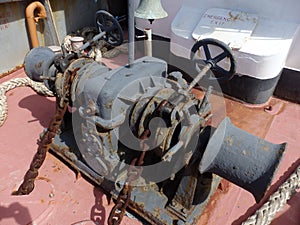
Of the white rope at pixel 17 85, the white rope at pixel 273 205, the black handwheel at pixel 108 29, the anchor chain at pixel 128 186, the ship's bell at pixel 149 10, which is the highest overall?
the ship's bell at pixel 149 10

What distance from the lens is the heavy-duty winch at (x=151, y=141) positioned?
1507 millimetres

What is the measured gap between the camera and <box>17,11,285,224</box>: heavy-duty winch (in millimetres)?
1507

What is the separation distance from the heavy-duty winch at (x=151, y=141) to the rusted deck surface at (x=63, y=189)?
129mm

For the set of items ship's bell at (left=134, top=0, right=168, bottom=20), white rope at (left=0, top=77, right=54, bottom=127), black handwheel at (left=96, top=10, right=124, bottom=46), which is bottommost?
white rope at (left=0, top=77, right=54, bottom=127)

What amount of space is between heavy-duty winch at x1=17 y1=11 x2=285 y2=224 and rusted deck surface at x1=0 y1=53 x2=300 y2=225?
129 mm

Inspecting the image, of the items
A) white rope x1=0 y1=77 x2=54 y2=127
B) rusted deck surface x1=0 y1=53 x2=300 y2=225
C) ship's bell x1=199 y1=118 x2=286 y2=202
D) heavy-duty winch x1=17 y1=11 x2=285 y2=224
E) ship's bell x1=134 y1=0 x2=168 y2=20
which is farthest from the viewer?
white rope x1=0 y1=77 x2=54 y2=127

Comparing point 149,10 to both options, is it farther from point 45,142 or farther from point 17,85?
point 17,85

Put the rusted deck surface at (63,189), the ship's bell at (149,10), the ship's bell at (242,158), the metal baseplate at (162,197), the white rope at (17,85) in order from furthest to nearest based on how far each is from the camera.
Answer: the white rope at (17,85)
the ship's bell at (149,10)
the rusted deck surface at (63,189)
the metal baseplate at (162,197)
the ship's bell at (242,158)

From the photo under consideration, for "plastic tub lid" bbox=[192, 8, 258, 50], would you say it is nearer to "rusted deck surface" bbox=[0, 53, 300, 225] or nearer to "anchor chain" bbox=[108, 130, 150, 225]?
"rusted deck surface" bbox=[0, 53, 300, 225]

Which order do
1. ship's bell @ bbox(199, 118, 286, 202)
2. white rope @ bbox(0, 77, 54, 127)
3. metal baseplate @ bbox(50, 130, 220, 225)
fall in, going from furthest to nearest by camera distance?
1. white rope @ bbox(0, 77, 54, 127)
2. metal baseplate @ bbox(50, 130, 220, 225)
3. ship's bell @ bbox(199, 118, 286, 202)

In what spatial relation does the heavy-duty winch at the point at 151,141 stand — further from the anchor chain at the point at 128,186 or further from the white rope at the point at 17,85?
the white rope at the point at 17,85

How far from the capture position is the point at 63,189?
2.19 metres

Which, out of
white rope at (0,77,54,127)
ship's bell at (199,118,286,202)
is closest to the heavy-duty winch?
ship's bell at (199,118,286,202)

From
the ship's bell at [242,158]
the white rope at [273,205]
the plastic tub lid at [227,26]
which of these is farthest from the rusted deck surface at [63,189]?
the plastic tub lid at [227,26]
